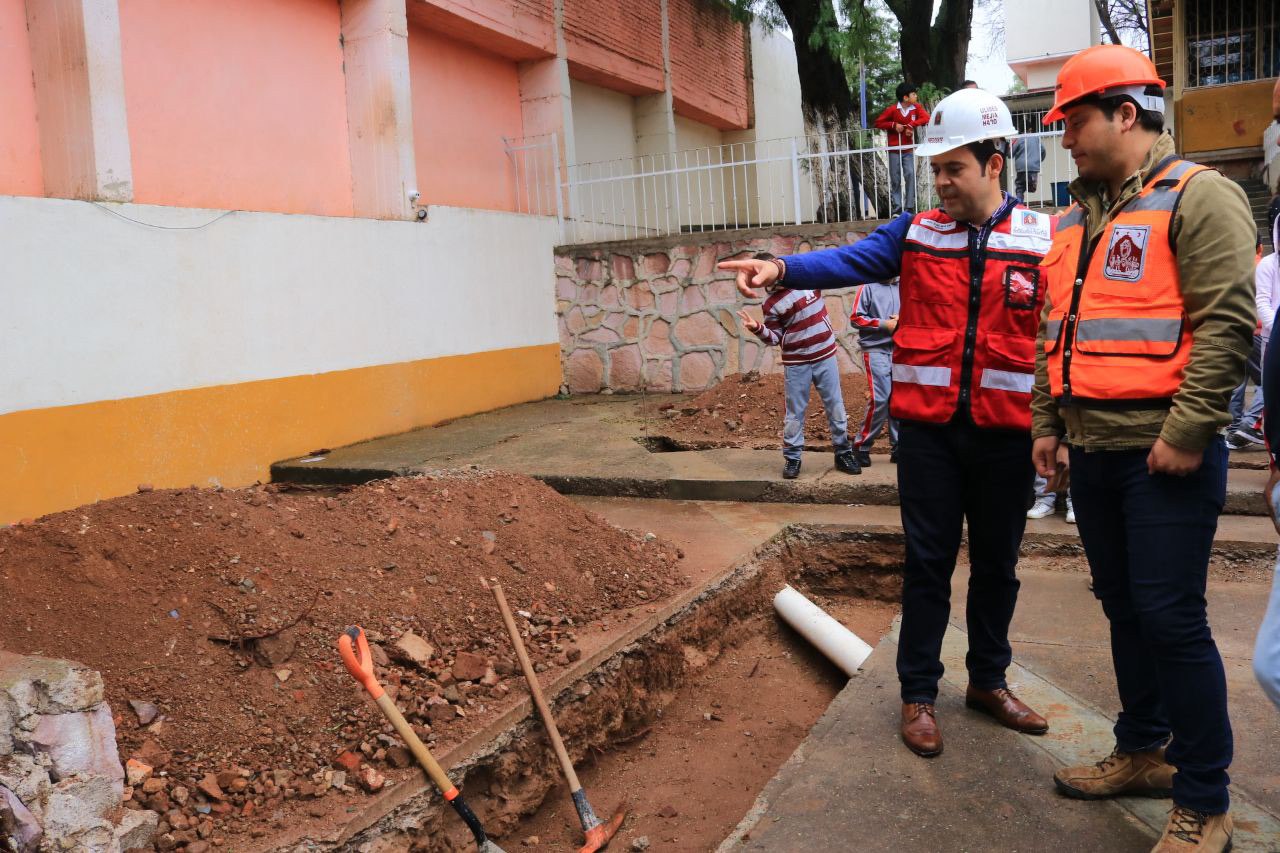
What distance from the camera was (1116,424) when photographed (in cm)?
229

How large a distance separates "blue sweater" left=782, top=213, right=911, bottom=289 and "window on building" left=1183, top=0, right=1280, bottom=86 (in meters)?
13.0

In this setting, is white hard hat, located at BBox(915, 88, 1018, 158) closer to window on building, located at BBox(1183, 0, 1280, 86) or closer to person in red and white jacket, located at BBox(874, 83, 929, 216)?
person in red and white jacket, located at BBox(874, 83, 929, 216)

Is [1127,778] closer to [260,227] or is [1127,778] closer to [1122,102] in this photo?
[1122,102]

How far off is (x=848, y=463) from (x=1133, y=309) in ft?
13.7

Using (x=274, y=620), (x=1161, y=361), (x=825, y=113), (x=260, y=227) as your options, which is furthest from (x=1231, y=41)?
(x=274, y=620)

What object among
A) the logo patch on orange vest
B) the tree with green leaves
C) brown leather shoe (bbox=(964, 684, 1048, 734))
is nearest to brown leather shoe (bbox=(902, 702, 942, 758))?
brown leather shoe (bbox=(964, 684, 1048, 734))

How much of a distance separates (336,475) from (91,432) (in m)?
1.70

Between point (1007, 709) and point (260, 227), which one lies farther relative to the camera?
point (260, 227)

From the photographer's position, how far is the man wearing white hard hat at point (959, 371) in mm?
2811

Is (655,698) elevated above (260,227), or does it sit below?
below

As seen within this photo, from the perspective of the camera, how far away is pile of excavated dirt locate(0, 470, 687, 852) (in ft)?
9.25

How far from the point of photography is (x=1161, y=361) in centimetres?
223

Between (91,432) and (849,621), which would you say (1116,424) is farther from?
(91,432)

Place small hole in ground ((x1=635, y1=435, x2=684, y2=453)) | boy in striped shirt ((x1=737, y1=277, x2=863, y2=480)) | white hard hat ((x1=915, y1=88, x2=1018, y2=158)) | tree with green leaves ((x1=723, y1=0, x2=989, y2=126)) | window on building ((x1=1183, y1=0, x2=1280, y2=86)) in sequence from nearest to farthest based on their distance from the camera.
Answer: white hard hat ((x1=915, y1=88, x2=1018, y2=158)), boy in striped shirt ((x1=737, y1=277, x2=863, y2=480)), small hole in ground ((x1=635, y1=435, x2=684, y2=453)), tree with green leaves ((x1=723, y1=0, x2=989, y2=126)), window on building ((x1=1183, y1=0, x2=1280, y2=86))
